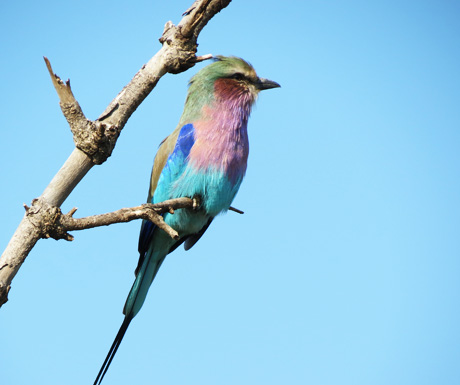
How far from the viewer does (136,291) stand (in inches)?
203

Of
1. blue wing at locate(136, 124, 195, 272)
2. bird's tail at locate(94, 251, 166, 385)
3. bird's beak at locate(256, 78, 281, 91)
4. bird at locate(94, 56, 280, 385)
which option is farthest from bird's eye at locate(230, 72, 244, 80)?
bird's tail at locate(94, 251, 166, 385)

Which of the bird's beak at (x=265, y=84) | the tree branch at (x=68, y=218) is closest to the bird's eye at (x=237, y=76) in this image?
the bird's beak at (x=265, y=84)

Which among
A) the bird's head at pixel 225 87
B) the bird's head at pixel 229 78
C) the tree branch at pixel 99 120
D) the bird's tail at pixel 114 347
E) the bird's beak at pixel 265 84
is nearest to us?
the tree branch at pixel 99 120

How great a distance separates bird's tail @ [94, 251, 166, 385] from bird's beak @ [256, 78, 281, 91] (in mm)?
2078

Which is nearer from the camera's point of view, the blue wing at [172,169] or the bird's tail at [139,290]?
the bird's tail at [139,290]

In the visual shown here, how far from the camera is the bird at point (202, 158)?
5.02 meters

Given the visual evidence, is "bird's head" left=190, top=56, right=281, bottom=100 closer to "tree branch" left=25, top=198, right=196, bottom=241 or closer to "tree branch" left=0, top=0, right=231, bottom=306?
"tree branch" left=0, top=0, right=231, bottom=306

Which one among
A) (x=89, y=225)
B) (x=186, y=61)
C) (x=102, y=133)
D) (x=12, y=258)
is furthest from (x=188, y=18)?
(x=12, y=258)

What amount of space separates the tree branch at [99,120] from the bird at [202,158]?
165cm

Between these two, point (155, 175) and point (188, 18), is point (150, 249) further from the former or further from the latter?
point (188, 18)

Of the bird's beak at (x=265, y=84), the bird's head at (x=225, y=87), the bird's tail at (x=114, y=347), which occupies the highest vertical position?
the bird's beak at (x=265, y=84)

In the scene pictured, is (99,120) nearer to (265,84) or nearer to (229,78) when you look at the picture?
(229,78)

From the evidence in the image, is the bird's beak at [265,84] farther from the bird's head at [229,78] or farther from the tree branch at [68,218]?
the tree branch at [68,218]

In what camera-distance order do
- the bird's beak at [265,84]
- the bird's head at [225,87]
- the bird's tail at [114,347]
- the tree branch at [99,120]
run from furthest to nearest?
the bird's beak at [265,84], the bird's head at [225,87], the bird's tail at [114,347], the tree branch at [99,120]
